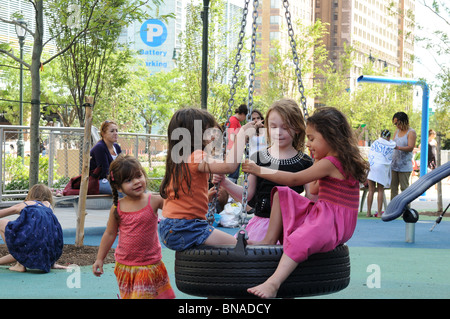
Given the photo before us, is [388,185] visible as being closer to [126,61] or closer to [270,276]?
[126,61]

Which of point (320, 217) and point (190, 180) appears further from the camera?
point (190, 180)

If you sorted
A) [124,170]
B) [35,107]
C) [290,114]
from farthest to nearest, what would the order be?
[35,107] < [124,170] < [290,114]

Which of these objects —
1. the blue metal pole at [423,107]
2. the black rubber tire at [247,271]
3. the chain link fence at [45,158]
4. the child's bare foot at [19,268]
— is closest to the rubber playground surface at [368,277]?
the child's bare foot at [19,268]

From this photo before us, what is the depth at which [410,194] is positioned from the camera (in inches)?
373

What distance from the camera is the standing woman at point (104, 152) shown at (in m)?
9.73

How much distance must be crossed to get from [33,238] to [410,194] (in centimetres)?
531

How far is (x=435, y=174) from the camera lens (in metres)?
9.98

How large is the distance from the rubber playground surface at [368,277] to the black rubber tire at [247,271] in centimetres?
197

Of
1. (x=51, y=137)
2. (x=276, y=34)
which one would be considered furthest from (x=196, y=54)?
(x=276, y=34)

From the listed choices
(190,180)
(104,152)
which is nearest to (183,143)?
(190,180)

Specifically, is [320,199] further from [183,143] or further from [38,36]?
[38,36]

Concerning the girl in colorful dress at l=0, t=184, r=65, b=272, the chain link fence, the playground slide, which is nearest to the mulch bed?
the girl in colorful dress at l=0, t=184, r=65, b=272

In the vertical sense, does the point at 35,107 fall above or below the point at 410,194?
above
